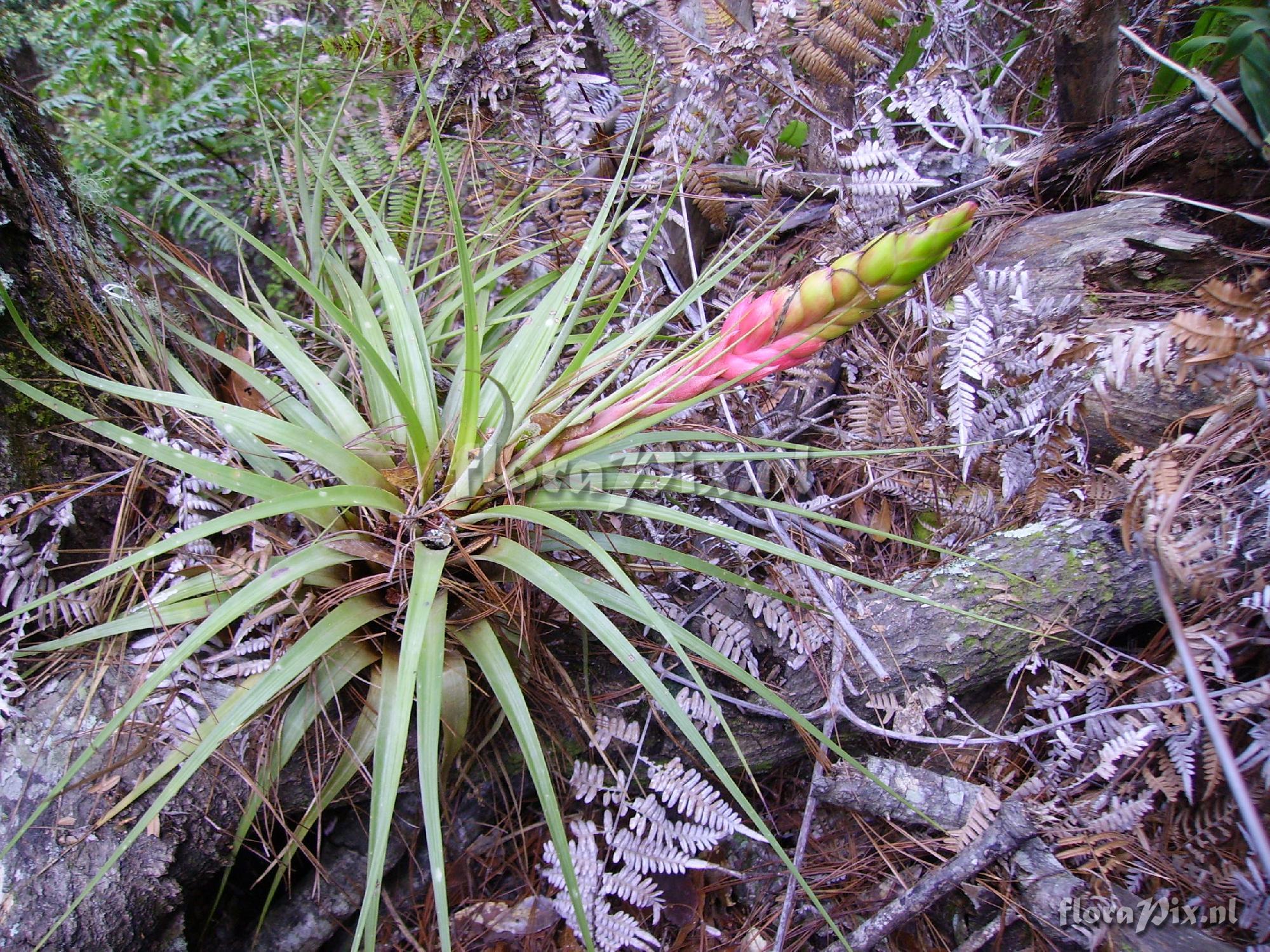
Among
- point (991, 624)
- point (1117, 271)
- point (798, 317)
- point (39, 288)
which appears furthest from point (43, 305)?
point (1117, 271)

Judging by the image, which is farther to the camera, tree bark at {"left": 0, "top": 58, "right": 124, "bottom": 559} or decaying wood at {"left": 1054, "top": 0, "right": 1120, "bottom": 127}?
decaying wood at {"left": 1054, "top": 0, "right": 1120, "bottom": 127}

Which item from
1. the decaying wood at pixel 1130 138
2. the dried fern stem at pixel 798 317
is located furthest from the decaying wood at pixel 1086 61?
the dried fern stem at pixel 798 317

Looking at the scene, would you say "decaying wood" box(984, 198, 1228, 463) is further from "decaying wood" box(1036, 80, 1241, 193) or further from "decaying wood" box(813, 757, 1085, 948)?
"decaying wood" box(813, 757, 1085, 948)

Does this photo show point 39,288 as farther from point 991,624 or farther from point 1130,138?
point 1130,138

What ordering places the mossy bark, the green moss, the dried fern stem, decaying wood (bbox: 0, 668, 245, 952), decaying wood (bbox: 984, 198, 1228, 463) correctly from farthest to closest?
the green moss, decaying wood (bbox: 984, 198, 1228, 463), the mossy bark, decaying wood (bbox: 0, 668, 245, 952), the dried fern stem

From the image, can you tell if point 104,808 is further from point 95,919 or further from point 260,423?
point 260,423

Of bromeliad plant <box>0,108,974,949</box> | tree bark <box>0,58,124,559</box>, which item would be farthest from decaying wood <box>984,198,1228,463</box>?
tree bark <box>0,58,124,559</box>

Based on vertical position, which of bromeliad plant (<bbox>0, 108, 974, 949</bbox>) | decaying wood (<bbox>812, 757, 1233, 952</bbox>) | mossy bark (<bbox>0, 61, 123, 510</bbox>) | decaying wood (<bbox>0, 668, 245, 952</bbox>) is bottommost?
decaying wood (<bbox>812, 757, 1233, 952</bbox>)

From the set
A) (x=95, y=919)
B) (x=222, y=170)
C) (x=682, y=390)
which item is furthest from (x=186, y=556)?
(x=222, y=170)
